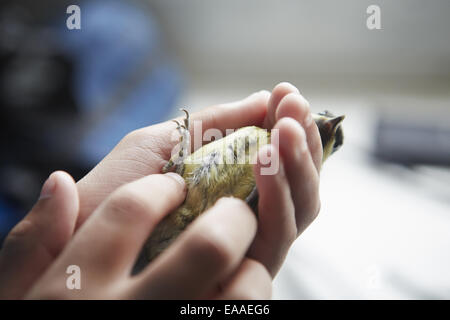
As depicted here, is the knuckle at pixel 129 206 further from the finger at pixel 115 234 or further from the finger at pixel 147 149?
the finger at pixel 147 149

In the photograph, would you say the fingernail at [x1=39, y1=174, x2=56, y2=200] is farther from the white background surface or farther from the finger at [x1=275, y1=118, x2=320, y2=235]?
the white background surface


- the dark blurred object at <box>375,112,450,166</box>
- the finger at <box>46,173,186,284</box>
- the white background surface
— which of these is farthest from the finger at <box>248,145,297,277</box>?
the dark blurred object at <box>375,112,450,166</box>

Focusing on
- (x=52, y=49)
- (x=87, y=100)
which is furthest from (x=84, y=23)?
(x=87, y=100)

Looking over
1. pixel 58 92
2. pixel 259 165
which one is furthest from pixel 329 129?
pixel 58 92

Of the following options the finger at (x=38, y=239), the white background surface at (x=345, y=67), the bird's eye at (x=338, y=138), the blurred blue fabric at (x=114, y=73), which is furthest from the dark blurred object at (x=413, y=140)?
the finger at (x=38, y=239)

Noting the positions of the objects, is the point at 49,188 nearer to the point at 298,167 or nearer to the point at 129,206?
the point at 129,206
